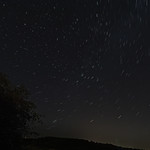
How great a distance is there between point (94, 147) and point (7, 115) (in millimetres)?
24538

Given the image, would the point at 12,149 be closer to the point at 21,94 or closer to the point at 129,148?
the point at 21,94

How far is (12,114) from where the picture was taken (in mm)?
32656

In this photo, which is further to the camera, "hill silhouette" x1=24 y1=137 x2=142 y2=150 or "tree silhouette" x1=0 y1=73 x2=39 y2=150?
"hill silhouette" x1=24 y1=137 x2=142 y2=150

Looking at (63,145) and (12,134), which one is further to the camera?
(63,145)

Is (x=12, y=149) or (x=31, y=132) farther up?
(x=31, y=132)

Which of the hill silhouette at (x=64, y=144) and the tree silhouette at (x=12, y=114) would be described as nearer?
the tree silhouette at (x=12, y=114)

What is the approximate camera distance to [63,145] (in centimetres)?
5288

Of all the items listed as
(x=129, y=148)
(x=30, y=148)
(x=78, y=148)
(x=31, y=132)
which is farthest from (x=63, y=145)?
(x=31, y=132)

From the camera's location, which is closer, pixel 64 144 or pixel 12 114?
pixel 12 114

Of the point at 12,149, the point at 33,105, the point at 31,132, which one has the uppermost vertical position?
the point at 33,105

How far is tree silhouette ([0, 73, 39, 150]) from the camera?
3153 cm

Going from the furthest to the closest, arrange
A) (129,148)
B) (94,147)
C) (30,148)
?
1. (129,148)
2. (94,147)
3. (30,148)

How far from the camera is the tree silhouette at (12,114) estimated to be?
31531mm

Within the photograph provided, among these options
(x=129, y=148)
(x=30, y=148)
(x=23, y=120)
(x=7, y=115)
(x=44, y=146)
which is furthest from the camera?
(x=129, y=148)
